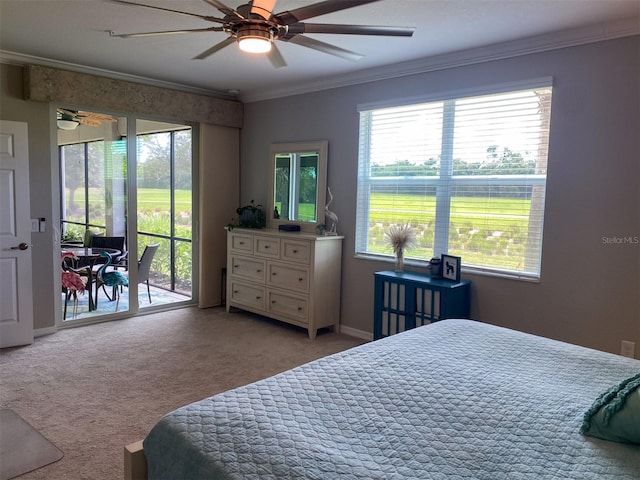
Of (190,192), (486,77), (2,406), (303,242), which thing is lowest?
(2,406)

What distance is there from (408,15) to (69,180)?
3.55 meters

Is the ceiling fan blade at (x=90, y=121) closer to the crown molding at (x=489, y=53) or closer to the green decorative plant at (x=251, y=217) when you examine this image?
the green decorative plant at (x=251, y=217)

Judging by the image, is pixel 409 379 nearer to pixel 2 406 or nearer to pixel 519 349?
pixel 519 349

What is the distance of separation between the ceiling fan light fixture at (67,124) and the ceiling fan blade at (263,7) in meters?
3.26

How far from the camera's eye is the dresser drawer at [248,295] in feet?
16.1

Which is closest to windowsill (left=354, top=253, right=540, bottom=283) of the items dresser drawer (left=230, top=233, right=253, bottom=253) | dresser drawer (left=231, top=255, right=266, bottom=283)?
dresser drawer (left=231, top=255, right=266, bottom=283)

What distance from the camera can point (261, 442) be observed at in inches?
50.8

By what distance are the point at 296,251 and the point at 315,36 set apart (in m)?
1.96

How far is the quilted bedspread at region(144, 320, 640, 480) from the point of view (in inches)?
48.0

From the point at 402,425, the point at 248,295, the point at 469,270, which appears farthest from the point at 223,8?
the point at 248,295

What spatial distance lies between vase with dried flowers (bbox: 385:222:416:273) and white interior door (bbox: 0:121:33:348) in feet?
10.5

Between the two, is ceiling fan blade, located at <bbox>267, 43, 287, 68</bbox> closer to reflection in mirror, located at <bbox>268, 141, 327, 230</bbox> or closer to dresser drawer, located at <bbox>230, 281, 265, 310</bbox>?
reflection in mirror, located at <bbox>268, 141, 327, 230</bbox>

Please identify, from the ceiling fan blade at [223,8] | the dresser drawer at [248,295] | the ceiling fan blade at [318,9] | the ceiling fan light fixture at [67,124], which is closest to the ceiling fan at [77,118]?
the ceiling fan light fixture at [67,124]

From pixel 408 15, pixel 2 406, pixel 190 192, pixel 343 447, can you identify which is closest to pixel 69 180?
pixel 190 192
